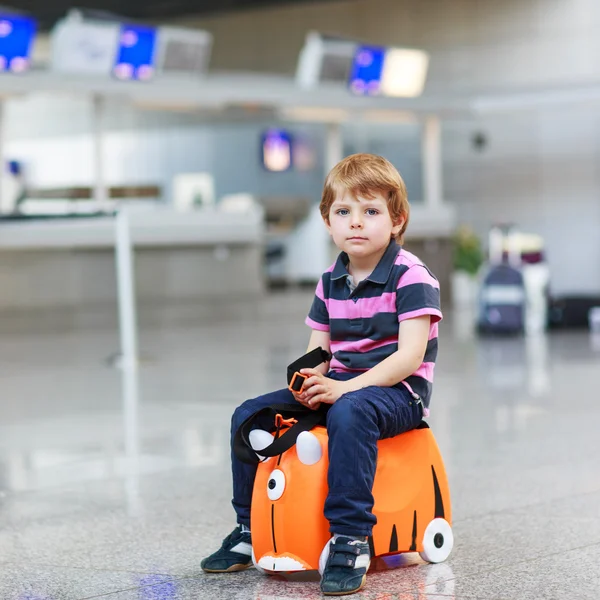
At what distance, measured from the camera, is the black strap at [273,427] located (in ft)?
7.41

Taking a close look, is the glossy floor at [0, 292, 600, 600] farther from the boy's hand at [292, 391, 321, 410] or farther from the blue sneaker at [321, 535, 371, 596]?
the boy's hand at [292, 391, 321, 410]

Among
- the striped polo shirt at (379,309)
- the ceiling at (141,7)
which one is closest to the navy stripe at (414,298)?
the striped polo shirt at (379,309)

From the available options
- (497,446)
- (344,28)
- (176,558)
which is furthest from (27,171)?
(176,558)

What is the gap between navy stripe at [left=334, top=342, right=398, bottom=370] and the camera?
2.38 metres

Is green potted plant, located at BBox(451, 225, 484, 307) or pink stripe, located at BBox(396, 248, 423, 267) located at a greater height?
pink stripe, located at BBox(396, 248, 423, 267)

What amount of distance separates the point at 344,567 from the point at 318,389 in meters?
0.36

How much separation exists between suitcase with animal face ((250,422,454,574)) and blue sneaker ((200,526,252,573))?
0.05m

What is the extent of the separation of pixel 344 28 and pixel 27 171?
224 inches

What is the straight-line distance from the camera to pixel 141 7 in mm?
17984

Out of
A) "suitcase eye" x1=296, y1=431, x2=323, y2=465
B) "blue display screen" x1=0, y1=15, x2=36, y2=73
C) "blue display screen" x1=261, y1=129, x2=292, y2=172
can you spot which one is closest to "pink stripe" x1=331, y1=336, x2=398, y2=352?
"suitcase eye" x1=296, y1=431, x2=323, y2=465

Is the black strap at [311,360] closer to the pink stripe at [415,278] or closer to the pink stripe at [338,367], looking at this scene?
the pink stripe at [338,367]

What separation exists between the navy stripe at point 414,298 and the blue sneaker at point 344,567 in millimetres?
509

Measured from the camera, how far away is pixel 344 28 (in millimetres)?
17781

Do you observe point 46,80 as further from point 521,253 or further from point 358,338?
point 358,338
